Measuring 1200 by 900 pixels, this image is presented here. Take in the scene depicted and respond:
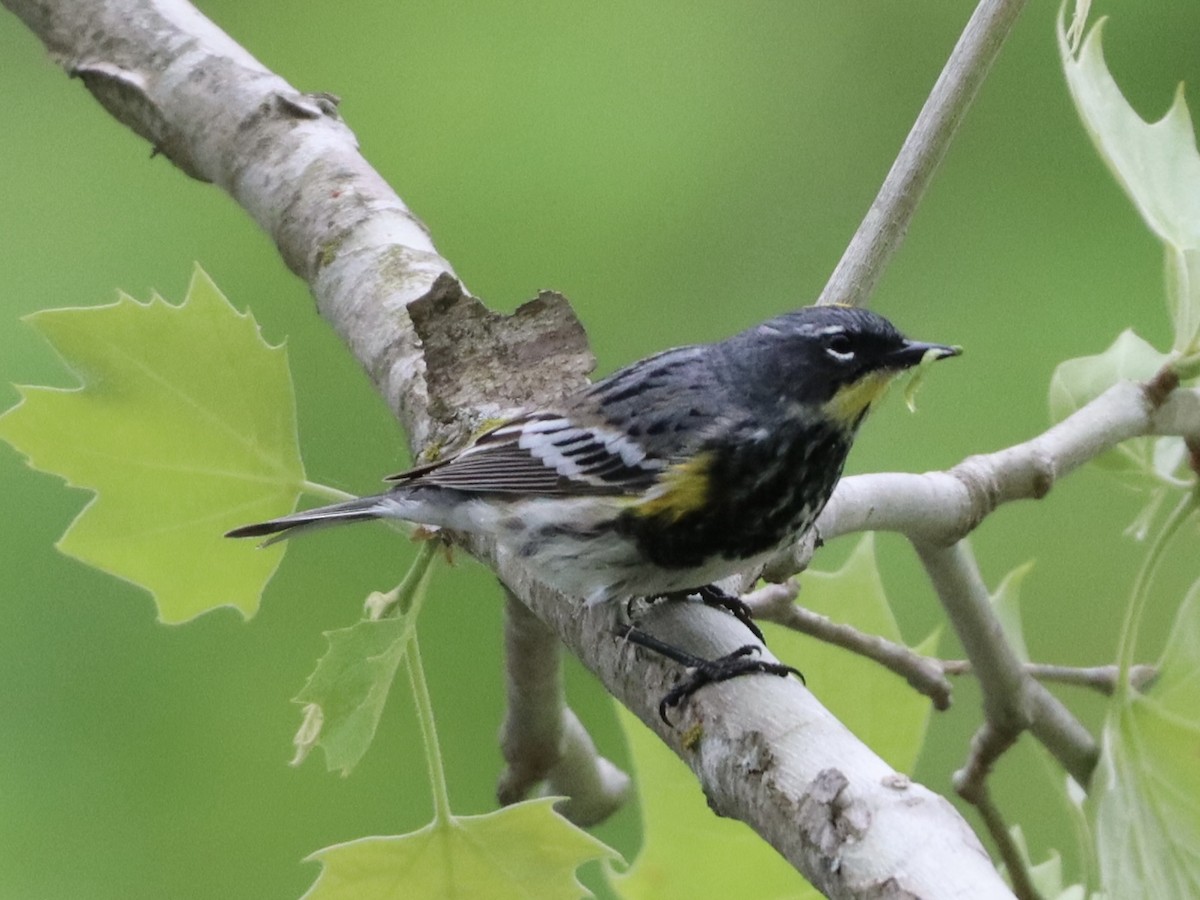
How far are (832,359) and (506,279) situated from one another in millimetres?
900

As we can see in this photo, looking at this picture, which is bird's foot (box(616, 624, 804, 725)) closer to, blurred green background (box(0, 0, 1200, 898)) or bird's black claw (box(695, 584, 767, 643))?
bird's black claw (box(695, 584, 767, 643))

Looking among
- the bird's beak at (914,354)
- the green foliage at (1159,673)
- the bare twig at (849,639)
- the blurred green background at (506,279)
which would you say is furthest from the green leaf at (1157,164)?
the blurred green background at (506,279)

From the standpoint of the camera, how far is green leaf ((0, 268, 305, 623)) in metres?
0.74

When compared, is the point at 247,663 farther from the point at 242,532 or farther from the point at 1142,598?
the point at 1142,598

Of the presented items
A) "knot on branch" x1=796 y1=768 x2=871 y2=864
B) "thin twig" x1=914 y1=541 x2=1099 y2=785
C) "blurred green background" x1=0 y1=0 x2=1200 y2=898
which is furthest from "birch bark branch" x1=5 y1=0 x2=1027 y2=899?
"blurred green background" x1=0 y1=0 x2=1200 y2=898

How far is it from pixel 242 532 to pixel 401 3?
1230mm

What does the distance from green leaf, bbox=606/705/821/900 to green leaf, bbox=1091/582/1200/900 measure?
0.68 ft

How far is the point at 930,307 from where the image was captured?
1.55m

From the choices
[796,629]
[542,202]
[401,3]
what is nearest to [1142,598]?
[796,629]

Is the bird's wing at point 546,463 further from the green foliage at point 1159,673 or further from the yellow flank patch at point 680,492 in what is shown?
the green foliage at point 1159,673

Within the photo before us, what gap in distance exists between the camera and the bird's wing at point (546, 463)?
28.8 inches

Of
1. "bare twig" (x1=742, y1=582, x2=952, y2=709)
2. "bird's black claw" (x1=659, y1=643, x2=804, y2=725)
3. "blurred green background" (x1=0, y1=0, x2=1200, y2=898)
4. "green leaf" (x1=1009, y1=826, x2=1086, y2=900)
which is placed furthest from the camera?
"blurred green background" (x1=0, y1=0, x2=1200, y2=898)

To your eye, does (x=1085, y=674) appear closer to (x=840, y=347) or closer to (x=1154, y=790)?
(x=1154, y=790)

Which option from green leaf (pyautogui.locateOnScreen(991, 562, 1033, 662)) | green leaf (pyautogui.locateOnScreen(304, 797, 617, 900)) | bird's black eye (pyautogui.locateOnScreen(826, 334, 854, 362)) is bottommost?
green leaf (pyautogui.locateOnScreen(304, 797, 617, 900))
